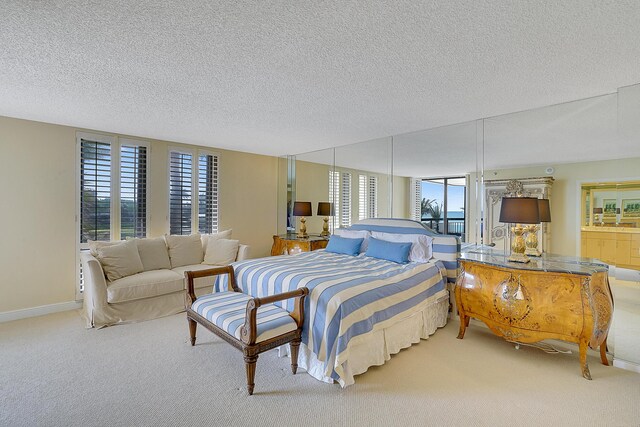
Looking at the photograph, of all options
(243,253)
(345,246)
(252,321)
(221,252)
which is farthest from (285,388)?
(221,252)

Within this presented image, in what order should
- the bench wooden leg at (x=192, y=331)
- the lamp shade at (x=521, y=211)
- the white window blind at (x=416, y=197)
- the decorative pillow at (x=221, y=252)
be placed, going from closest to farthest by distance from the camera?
the lamp shade at (x=521, y=211) < the bench wooden leg at (x=192, y=331) < the white window blind at (x=416, y=197) < the decorative pillow at (x=221, y=252)

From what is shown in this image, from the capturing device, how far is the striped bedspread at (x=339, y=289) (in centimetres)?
221

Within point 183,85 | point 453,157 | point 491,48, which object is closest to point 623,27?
point 491,48

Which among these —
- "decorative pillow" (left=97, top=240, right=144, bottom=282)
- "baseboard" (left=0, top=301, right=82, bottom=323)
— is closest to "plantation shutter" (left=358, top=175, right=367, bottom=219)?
"decorative pillow" (left=97, top=240, right=144, bottom=282)

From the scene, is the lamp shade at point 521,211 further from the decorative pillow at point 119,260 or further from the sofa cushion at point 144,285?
the decorative pillow at point 119,260

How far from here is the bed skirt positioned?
89.0 inches

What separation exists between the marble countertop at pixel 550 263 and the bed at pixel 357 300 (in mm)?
433

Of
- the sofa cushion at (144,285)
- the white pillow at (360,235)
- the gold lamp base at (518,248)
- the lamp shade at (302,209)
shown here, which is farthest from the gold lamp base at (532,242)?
the sofa cushion at (144,285)

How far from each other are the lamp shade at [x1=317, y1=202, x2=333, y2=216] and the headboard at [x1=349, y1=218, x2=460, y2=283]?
83 centimetres

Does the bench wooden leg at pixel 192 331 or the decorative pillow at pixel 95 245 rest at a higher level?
the decorative pillow at pixel 95 245

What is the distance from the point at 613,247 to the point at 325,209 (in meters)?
3.72

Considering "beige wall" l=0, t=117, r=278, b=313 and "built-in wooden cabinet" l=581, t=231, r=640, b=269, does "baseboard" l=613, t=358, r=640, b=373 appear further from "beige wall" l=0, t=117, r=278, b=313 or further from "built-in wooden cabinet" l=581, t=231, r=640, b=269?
"beige wall" l=0, t=117, r=278, b=313

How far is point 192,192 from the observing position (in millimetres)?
4988

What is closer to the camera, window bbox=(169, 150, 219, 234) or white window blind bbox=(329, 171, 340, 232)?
window bbox=(169, 150, 219, 234)
